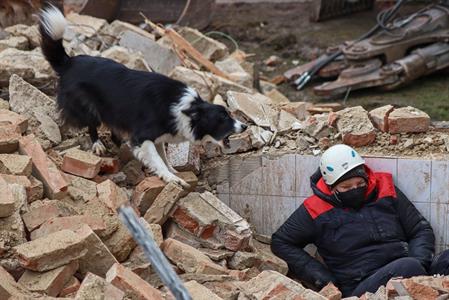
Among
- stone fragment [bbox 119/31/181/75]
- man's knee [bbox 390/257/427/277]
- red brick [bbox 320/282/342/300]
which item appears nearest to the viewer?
red brick [bbox 320/282/342/300]

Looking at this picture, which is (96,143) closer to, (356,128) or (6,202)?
(6,202)

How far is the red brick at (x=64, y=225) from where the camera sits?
4.99 metres

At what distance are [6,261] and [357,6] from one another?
7999 mm

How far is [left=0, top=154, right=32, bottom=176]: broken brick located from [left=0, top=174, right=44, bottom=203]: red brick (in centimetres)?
7

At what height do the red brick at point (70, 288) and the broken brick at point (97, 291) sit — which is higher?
the broken brick at point (97, 291)

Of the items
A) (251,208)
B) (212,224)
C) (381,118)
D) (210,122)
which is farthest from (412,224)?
(210,122)

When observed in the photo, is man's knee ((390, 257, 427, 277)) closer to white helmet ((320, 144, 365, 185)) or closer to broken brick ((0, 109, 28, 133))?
A: white helmet ((320, 144, 365, 185))

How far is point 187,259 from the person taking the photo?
5.27 metres

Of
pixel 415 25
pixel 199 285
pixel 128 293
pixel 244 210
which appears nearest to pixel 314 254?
pixel 244 210

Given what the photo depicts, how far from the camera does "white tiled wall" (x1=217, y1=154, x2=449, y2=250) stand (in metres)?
6.24

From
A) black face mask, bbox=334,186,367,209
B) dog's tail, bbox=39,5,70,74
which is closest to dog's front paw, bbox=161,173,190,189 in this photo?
black face mask, bbox=334,186,367,209

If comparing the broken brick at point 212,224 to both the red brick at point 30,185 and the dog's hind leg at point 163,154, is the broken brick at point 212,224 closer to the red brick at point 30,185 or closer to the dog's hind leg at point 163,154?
the dog's hind leg at point 163,154

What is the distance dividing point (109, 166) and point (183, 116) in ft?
2.10

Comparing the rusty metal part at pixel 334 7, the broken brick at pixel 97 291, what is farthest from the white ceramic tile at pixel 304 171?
the rusty metal part at pixel 334 7
